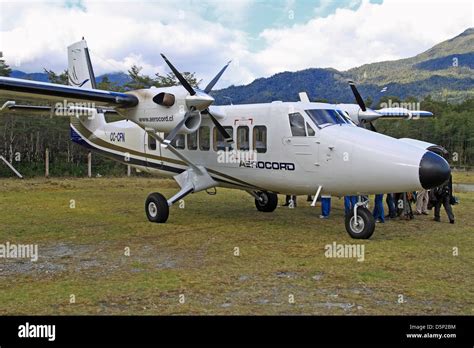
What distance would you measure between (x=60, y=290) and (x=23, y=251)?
275 cm

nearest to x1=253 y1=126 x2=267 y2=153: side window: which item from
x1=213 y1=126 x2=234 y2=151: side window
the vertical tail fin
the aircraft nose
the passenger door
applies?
x1=213 y1=126 x2=234 y2=151: side window

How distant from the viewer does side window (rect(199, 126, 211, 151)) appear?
1147 cm

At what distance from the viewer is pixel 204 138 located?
456 inches

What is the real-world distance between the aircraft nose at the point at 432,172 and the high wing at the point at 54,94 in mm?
6647

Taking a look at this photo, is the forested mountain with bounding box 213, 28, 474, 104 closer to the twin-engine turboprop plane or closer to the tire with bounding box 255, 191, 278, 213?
the tire with bounding box 255, 191, 278, 213

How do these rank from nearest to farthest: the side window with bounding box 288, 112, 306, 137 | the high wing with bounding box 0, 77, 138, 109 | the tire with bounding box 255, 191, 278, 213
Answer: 1. the high wing with bounding box 0, 77, 138, 109
2. the side window with bounding box 288, 112, 306, 137
3. the tire with bounding box 255, 191, 278, 213

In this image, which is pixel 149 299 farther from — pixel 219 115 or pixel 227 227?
pixel 219 115

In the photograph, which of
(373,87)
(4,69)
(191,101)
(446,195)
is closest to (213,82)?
(191,101)

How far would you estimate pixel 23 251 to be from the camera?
26.7 ft

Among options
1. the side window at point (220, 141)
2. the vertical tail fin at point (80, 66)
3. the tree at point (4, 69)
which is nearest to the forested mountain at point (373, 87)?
the tree at point (4, 69)

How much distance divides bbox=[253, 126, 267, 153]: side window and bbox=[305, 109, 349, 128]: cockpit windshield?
120 cm

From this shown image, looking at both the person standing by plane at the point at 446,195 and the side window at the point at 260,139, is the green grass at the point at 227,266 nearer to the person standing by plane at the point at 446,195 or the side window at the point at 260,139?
the person standing by plane at the point at 446,195
